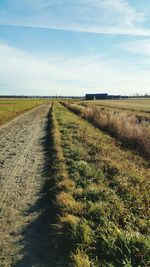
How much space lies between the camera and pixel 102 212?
6.05 m

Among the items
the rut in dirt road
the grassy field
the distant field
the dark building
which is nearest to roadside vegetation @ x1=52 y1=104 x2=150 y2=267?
the rut in dirt road

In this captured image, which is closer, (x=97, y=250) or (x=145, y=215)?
(x=97, y=250)

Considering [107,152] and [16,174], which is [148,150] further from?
[16,174]

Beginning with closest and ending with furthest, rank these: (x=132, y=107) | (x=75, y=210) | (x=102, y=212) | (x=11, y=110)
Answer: (x=102, y=212)
(x=75, y=210)
(x=11, y=110)
(x=132, y=107)

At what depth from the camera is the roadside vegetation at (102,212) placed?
183 inches

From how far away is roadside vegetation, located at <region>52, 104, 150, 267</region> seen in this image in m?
4.64

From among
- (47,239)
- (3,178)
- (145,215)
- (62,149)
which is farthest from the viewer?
(62,149)

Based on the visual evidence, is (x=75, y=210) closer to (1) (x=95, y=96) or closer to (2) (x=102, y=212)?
(2) (x=102, y=212)

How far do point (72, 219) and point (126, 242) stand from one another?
1.15 meters

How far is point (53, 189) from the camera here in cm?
782

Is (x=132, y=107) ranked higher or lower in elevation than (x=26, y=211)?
lower

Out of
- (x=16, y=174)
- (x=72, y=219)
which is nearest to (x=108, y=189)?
(x=72, y=219)

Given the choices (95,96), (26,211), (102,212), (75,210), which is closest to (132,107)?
(26,211)

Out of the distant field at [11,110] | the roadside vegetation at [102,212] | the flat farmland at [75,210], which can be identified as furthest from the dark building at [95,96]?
the roadside vegetation at [102,212]
